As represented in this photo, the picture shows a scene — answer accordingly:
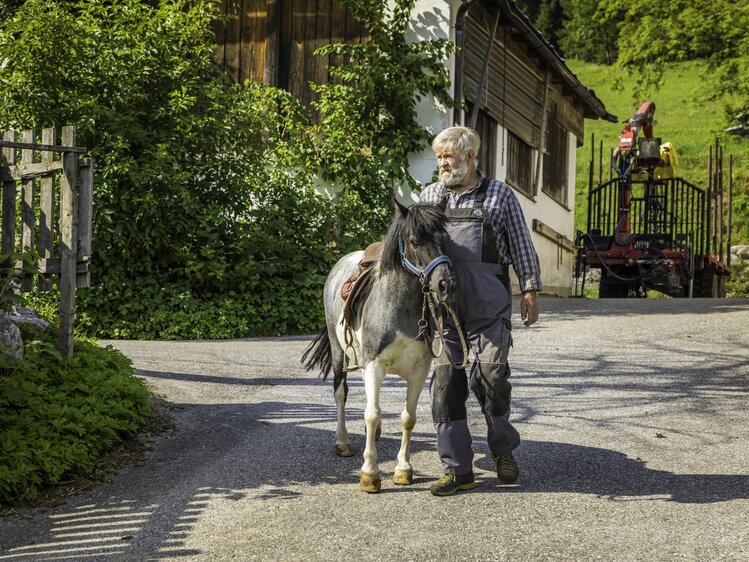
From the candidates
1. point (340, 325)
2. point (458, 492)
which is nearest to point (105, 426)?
point (340, 325)

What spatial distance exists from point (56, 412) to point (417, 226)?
9.00ft

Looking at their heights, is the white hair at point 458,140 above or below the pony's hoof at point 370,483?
above

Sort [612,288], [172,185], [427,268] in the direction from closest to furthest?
[427,268] → [172,185] → [612,288]

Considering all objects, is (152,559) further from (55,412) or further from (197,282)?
(197,282)

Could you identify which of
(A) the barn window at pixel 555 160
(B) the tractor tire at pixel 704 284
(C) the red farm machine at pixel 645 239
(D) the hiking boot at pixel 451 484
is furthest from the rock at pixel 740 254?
(D) the hiking boot at pixel 451 484

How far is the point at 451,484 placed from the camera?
208 inches

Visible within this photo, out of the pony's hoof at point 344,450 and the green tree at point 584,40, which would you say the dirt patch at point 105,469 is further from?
the green tree at point 584,40

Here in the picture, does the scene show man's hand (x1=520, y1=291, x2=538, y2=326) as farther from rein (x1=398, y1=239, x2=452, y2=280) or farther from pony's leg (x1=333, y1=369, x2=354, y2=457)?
pony's leg (x1=333, y1=369, x2=354, y2=457)

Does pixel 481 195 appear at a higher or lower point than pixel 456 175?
lower

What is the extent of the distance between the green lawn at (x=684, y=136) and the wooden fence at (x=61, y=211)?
13.0 meters

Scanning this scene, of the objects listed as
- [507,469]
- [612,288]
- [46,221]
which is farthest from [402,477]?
[612,288]

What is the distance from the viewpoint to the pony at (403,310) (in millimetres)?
5082

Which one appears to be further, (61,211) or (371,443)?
(61,211)

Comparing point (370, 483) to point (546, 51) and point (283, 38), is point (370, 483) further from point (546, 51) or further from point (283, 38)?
point (546, 51)
